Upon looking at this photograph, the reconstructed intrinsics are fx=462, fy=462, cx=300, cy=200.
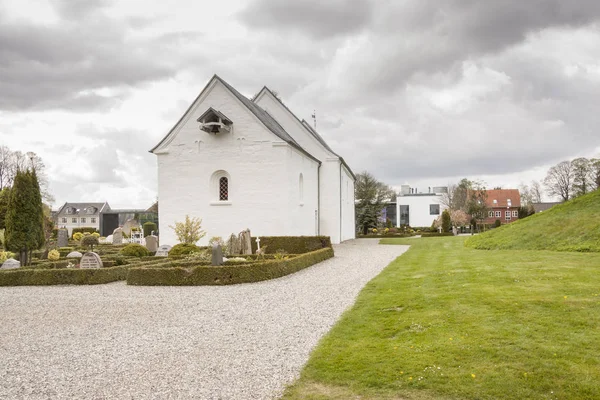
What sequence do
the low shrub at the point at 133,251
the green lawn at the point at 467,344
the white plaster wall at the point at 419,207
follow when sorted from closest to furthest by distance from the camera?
the green lawn at the point at 467,344, the low shrub at the point at 133,251, the white plaster wall at the point at 419,207

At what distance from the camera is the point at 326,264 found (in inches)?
638

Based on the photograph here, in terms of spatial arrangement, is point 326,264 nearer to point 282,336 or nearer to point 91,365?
point 282,336

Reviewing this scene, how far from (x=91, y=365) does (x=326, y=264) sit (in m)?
11.3

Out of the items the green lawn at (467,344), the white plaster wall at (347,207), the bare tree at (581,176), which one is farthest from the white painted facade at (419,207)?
the green lawn at (467,344)

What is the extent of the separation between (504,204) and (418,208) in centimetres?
1270

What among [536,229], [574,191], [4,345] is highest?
[574,191]

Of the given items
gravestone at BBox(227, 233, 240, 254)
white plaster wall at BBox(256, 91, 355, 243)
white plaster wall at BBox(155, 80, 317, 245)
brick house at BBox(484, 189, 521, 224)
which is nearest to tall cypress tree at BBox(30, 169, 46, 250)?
white plaster wall at BBox(155, 80, 317, 245)

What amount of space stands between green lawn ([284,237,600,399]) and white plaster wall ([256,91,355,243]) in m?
18.9

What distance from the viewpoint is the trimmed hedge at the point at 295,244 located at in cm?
1895

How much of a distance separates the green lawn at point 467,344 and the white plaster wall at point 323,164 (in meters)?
18.9

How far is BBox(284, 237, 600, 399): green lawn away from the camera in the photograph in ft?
14.0

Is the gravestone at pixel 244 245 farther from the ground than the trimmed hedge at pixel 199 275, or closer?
farther from the ground

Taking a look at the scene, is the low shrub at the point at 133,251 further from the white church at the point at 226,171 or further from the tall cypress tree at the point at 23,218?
the white church at the point at 226,171

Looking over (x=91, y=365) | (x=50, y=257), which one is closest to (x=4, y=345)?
(x=91, y=365)
